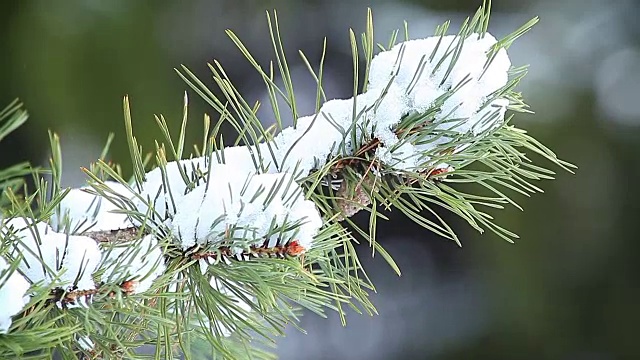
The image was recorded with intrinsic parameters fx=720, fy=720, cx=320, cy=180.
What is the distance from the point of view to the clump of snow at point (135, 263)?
0.21 m

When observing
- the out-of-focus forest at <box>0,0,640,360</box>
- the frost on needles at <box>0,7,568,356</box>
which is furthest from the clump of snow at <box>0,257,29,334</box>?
the out-of-focus forest at <box>0,0,640,360</box>

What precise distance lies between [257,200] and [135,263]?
0.13 feet

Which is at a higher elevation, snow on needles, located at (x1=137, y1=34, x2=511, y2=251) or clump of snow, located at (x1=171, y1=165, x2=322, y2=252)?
snow on needles, located at (x1=137, y1=34, x2=511, y2=251)

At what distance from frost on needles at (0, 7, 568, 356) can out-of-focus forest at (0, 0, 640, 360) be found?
3.07ft

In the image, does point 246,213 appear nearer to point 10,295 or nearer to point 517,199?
A: point 10,295

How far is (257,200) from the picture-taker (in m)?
0.22

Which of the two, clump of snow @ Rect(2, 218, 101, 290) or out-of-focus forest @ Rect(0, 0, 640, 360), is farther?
out-of-focus forest @ Rect(0, 0, 640, 360)

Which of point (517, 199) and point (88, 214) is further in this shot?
point (517, 199)

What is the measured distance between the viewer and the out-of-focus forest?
1.26 meters

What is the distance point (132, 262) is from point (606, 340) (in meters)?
1.25

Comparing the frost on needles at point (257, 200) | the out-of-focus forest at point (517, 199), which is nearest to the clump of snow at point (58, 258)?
the frost on needles at point (257, 200)

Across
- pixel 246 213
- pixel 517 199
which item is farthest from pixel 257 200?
pixel 517 199

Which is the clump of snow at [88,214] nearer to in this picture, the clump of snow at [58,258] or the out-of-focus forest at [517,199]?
the clump of snow at [58,258]

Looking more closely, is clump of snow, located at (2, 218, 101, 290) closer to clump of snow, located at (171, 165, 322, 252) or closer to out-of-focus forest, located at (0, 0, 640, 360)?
clump of snow, located at (171, 165, 322, 252)
